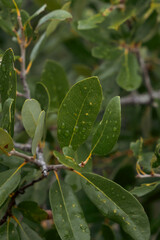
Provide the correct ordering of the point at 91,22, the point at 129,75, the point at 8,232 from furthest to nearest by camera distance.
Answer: the point at 129,75 < the point at 91,22 < the point at 8,232

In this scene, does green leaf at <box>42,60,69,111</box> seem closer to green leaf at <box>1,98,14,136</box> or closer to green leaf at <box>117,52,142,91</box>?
green leaf at <box>117,52,142,91</box>

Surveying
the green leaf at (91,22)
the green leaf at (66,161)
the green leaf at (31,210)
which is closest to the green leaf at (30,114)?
the green leaf at (66,161)

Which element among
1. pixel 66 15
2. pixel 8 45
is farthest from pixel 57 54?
pixel 66 15

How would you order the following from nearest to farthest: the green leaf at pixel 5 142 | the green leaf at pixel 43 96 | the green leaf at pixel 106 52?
1. the green leaf at pixel 5 142
2. the green leaf at pixel 43 96
3. the green leaf at pixel 106 52

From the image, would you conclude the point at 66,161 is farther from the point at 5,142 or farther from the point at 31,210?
the point at 31,210

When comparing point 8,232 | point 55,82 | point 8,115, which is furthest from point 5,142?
point 55,82

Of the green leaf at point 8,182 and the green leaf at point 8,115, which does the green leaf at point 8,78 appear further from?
the green leaf at point 8,182

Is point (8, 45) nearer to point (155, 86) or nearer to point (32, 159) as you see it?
point (155, 86)
